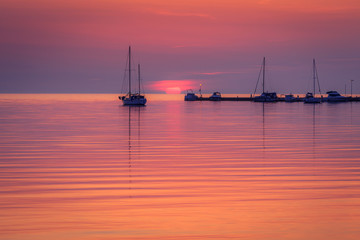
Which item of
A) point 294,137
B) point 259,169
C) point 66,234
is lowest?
point 66,234

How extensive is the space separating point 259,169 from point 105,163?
5754 mm

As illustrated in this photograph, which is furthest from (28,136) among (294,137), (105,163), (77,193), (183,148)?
(77,193)

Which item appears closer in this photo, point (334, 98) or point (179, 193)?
point (179, 193)

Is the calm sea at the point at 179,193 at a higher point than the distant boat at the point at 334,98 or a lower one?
lower

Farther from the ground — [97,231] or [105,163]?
[105,163]

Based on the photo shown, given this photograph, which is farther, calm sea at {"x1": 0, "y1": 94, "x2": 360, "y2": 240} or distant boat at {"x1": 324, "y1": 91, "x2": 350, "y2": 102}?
distant boat at {"x1": 324, "y1": 91, "x2": 350, "y2": 102}

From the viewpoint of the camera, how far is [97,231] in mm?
8797

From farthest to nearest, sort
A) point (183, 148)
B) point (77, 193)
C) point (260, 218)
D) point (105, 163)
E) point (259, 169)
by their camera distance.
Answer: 1. point (183, 148)
2. point (105, 163)
3. point (259, 169)
4. point (77, 193)
5. point (260, 218)

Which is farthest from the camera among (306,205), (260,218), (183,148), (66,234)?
(183,148)

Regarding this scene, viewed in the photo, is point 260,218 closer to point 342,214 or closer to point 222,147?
point 342,214

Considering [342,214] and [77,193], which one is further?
[77,193]

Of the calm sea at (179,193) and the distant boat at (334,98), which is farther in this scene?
the distant boat at (334,98)

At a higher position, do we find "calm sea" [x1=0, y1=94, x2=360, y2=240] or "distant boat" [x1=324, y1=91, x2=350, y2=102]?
"distant boat" [x1=324, y1=91, x2=350, y2=102]

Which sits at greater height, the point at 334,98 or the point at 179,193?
the point at 334,98
